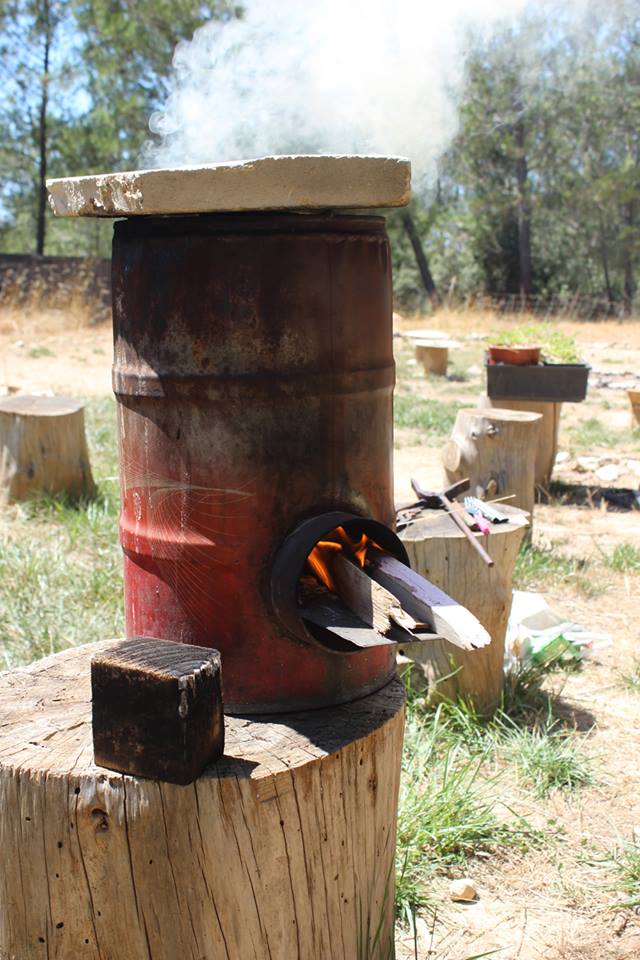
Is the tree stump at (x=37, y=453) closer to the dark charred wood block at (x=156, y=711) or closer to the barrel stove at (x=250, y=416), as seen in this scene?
the barrel stove at (x=250, y=416)

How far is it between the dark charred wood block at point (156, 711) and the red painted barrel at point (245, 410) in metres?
0.21

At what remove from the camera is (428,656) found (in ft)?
12.9

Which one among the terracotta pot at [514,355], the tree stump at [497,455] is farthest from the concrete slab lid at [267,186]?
the terracotta pot at [514,355]

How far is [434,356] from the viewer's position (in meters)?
13.7

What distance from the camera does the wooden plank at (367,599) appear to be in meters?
1.85

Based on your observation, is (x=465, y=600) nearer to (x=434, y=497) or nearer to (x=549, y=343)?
(x=434, y=497)

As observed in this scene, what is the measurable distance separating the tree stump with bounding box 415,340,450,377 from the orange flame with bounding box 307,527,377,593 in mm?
11771

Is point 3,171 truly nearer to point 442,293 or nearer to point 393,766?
point 442,293

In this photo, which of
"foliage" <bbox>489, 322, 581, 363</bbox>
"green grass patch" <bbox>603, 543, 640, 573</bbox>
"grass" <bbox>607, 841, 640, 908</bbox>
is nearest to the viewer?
"grass" <bbox>607, 841, 640, 908</bbox>

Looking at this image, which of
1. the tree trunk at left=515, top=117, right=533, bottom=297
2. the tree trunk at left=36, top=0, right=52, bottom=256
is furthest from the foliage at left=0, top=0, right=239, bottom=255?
the tree trunk at left=515, top=117, right=533, bottom=297

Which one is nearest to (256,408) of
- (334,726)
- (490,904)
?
(334,726)

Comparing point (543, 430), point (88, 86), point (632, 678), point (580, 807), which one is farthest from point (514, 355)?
point (88, 86)

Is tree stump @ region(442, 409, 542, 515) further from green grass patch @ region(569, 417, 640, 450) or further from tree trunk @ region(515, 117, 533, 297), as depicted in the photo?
tree trunk @ region(515, 117, 533, 297)

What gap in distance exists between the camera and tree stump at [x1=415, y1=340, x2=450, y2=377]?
1360 centimetres
